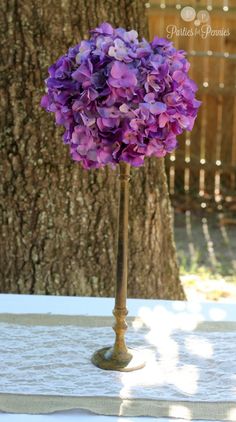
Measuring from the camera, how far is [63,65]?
1.22 meters

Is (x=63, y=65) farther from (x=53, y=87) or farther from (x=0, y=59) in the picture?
(x=0, y=59)

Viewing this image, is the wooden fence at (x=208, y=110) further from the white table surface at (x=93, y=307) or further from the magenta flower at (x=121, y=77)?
the magenta flower at (x=121, y=77)

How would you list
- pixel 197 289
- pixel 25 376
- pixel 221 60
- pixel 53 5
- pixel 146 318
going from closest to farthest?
pixel 25 376 → pixel 146 318 → pixel 53 5 → pixel 197 289 → pixel 221 60

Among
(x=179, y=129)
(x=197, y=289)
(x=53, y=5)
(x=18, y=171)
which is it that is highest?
(x=53, y=5)

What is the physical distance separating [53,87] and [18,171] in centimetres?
92

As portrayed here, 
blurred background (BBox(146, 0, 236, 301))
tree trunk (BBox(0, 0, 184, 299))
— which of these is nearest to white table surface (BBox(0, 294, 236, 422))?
tree trunk (BBox(0, 0, 184, 299))

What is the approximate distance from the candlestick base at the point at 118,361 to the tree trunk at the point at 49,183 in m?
0.80

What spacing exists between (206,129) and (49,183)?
11.3 feet

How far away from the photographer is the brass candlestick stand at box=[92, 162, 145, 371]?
4.35 ft

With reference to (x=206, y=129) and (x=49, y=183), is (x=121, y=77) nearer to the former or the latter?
(x=49, y=183)

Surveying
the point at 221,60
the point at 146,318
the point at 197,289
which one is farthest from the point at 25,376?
the point at 221,60

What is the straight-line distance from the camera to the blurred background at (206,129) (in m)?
5.15

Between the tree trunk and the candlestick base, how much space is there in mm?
805

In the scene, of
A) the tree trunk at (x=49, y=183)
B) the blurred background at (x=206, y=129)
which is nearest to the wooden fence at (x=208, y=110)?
the blurred background at (x=206, y=129)
